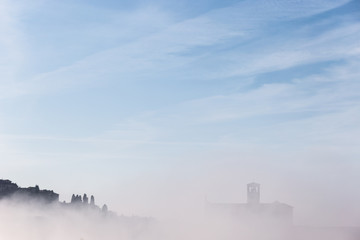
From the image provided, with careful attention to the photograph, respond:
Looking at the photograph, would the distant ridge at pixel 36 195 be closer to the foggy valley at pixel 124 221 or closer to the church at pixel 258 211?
the foggy valley at pixel 124 221

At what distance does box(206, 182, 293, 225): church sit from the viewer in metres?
175

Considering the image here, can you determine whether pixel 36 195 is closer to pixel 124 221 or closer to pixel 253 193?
pixel 124 221

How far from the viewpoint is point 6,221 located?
10531 centimetres

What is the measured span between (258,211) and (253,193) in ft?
18.8

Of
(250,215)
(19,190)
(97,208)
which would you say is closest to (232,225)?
(250,215)

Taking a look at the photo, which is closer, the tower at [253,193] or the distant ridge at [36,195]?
the distant ridge at [36,195]

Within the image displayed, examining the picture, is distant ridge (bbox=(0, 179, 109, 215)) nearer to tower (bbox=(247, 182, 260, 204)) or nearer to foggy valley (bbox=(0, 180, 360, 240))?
foggy valley (bbox=(0, 180, 360, 240))

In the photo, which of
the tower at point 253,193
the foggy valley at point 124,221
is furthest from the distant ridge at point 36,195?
the tower at point 253,193

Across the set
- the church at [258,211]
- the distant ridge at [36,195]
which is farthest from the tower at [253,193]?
the distant ridge at [36,195]

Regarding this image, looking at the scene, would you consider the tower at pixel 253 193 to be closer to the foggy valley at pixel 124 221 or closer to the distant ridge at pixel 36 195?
the foggy valley at pixel 124 221

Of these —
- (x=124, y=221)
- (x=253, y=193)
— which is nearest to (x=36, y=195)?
(x=124, y=221)

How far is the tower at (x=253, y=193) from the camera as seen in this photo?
17538cm

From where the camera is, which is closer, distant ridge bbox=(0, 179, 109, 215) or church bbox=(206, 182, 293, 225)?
distant ridge bbox=(0, 179, 109, 215)

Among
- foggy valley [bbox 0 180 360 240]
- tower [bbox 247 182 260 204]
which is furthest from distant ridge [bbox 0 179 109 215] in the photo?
tower [bbox 247 182 260 204]
